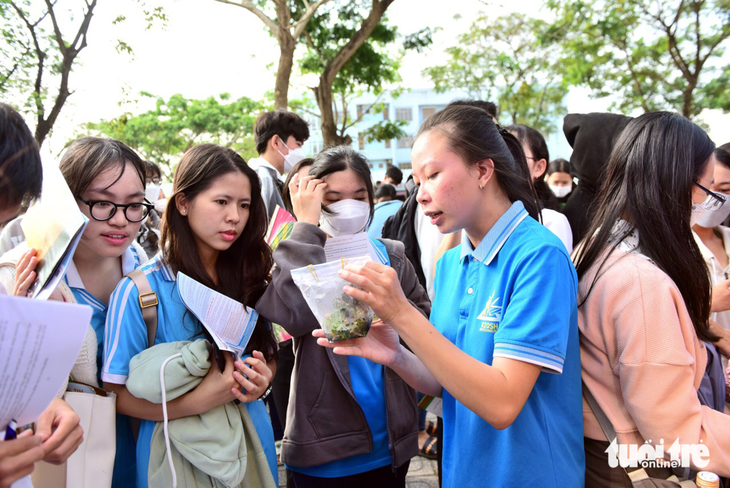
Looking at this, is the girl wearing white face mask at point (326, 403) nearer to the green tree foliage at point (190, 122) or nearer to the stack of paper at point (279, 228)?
the stack of paper at point (279, 228)

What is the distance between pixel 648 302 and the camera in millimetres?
1377

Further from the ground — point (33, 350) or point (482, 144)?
point (482, 144)

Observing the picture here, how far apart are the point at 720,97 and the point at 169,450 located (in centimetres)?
1177

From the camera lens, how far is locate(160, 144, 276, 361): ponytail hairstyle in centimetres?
193

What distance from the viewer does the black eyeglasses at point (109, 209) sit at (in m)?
1.78

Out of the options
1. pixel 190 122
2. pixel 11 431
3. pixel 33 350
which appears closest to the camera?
pixel 33 350

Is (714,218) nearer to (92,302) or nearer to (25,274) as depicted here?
(92,302)

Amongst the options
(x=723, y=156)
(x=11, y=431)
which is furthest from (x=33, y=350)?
(x=723, y=156)

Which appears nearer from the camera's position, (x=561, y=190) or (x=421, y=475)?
(x=421, y=475)

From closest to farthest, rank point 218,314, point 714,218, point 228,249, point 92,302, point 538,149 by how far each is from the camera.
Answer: point 218,314 → point 92,302 → point 228,249 → point 714,218 → point 538,149

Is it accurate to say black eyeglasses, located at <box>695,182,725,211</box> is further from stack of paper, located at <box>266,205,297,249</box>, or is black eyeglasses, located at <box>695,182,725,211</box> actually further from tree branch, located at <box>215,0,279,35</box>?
tree branch, located at <box>215,0,279,35</box>

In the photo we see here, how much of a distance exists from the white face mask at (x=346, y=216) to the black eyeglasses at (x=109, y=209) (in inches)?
29.5

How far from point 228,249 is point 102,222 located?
0.51 m

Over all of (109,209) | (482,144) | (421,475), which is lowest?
(421,475)
